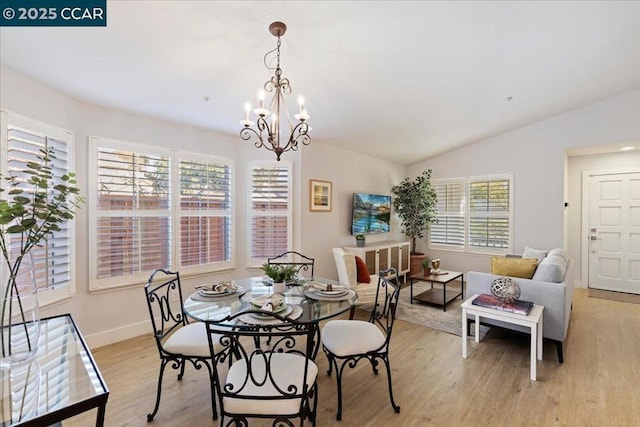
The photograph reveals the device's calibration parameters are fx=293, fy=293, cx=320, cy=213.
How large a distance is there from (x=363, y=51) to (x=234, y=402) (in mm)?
2785

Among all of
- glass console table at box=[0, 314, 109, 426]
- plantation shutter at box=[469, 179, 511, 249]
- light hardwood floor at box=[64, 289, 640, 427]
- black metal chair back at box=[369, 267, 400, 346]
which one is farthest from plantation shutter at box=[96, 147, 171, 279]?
plantation shutter at box=[469, 179, 511, 249]

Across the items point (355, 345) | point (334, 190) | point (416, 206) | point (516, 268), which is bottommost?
point (355, 345)

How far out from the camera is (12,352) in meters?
1.35

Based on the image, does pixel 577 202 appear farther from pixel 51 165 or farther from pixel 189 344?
pixel 51 165

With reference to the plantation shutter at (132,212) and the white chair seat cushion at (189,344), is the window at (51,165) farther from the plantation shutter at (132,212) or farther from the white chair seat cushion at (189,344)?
the white chair seat cushion at (189,344)

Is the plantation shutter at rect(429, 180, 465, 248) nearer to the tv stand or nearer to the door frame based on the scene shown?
the tv stand

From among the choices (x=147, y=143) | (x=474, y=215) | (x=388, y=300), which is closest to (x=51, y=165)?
(x=147, y=143)

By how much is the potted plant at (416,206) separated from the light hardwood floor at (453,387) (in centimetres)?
285

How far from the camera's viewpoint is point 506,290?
2.75 meters

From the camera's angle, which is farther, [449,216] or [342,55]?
[449,216]

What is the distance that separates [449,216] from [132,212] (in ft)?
18.6

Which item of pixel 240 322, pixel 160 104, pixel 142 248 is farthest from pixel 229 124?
pixel 240 322

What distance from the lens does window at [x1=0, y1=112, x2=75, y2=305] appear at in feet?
7.43

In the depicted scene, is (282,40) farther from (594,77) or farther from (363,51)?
(594,77)
